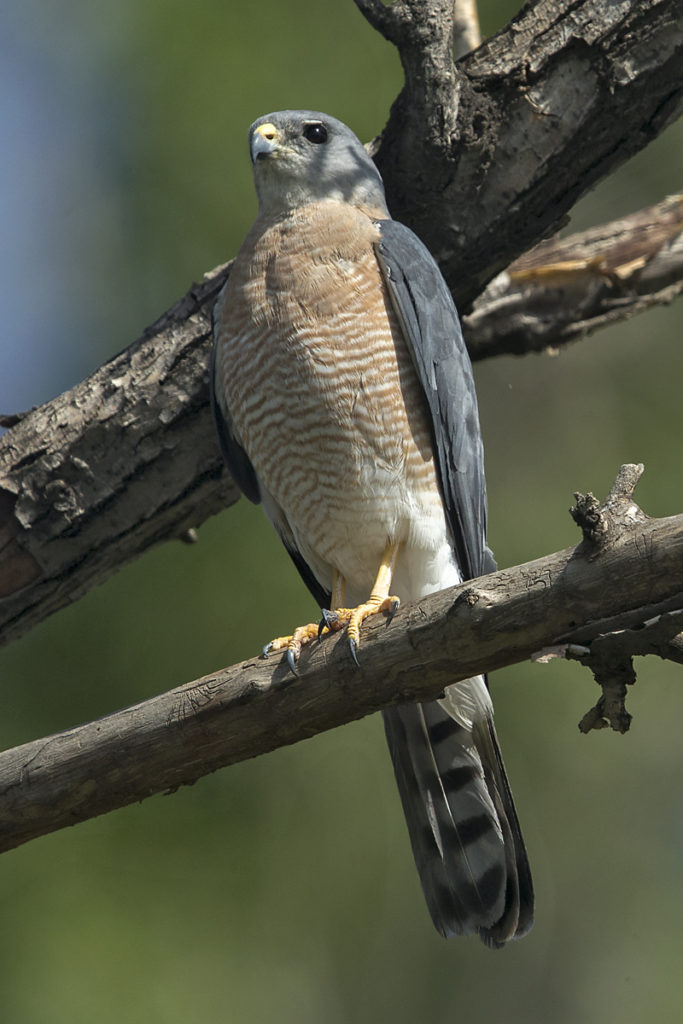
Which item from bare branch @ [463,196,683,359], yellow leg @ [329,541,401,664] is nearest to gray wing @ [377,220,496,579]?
yellow leg @ [329,541,401,664]

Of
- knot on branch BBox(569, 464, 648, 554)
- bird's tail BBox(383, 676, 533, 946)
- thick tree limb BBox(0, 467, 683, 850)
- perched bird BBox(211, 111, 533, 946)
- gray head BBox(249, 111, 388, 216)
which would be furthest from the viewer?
gray head BBox(249, 111, 388, 216)

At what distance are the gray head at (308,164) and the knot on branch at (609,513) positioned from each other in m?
2.06

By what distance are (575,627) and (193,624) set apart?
337 cm

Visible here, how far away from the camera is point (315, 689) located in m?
3.07

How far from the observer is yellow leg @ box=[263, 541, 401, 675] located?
10.4ft

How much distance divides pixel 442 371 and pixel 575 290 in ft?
6.05

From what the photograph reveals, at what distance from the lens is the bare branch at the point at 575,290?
214 inches

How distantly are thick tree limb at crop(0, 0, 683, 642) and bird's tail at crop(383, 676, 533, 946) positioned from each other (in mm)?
1319

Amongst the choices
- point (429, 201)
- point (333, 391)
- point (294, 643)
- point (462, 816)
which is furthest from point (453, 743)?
point (429, 201)

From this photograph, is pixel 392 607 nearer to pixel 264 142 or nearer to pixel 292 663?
pixel 292 663

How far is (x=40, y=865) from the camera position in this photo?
17.2ft

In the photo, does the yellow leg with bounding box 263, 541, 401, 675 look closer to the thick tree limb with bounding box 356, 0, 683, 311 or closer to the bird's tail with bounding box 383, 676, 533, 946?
the bird's tail with bounding box 383, 676, 533, 946

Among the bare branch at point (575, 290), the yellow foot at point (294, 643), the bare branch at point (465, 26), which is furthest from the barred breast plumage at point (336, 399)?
the bare branch at point (465, 26)

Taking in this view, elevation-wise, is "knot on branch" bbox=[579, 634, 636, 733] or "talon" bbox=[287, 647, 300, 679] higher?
"talon" bbox=[287, 647, 300, 679]
